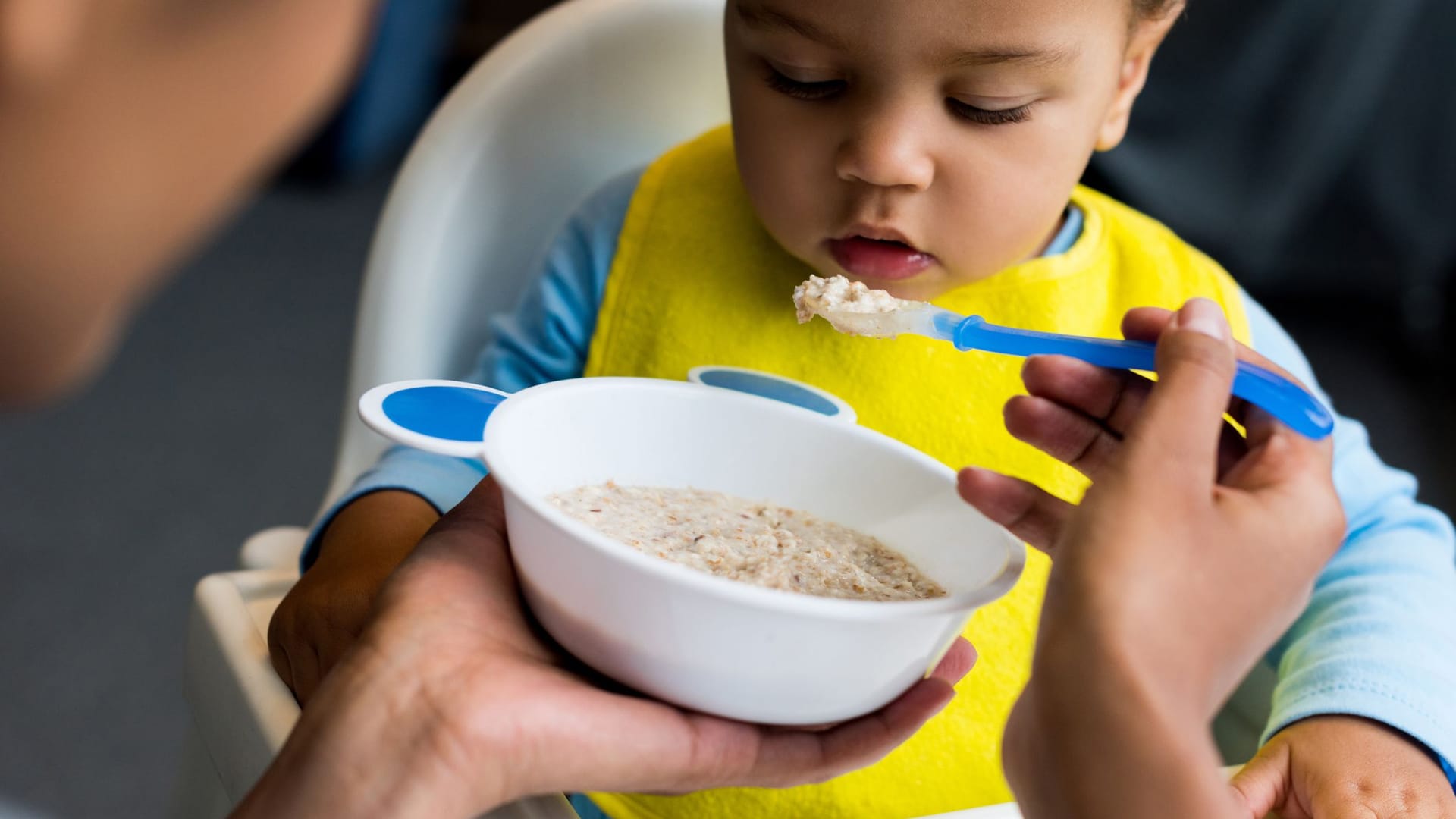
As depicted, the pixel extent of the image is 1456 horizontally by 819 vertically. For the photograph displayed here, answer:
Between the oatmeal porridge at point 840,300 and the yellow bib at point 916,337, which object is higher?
the oatmeal porridge at point 840,300

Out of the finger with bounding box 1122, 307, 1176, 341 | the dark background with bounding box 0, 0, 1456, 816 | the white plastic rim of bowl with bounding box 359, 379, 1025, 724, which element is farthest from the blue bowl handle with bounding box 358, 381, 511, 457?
the dark background with bounding box 0, 0, 1456, 816

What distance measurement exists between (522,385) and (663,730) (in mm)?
476

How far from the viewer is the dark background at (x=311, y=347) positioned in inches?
76.0

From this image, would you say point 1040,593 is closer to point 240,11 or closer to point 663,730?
point 663,730

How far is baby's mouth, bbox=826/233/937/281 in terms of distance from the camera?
889 mm

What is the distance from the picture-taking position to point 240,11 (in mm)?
374

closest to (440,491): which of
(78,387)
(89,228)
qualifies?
(89,228)

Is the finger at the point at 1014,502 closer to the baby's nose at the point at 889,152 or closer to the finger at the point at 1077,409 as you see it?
the finger at the point at 1077,409

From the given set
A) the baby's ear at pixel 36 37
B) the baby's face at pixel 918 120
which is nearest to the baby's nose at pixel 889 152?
the baby's face at pixel 918 120

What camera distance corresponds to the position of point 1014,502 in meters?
0.64

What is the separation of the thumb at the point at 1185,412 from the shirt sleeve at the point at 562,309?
0.55 meters

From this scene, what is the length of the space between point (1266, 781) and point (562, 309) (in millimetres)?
610

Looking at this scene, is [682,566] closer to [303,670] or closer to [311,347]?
[303,670]

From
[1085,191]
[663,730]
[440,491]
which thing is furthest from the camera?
[1085,191]
